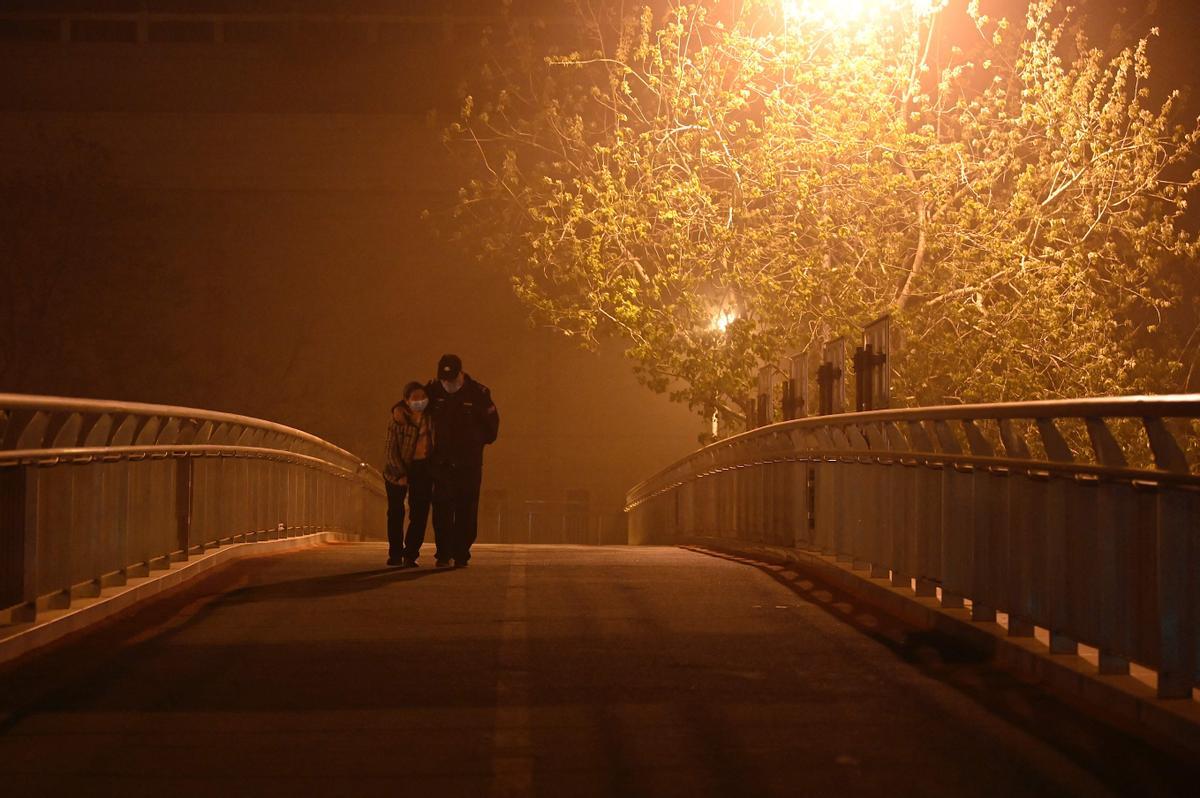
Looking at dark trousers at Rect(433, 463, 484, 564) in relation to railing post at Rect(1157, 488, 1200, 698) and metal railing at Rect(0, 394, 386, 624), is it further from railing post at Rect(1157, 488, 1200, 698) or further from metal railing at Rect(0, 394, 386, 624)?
railing post at Rect(1157, 488, 1200, 698)

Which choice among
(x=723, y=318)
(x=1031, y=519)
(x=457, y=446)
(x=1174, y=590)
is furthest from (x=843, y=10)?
(x=1174, y=590)

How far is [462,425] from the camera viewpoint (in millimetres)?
14602

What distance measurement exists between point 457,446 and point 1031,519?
691cm

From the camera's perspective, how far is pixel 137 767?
607 cm

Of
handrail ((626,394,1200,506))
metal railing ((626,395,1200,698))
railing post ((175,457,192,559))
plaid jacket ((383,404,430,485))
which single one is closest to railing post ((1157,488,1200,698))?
metal railing ((626,395,1200,698))

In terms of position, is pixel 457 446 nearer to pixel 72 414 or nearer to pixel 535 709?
pixel 72 414

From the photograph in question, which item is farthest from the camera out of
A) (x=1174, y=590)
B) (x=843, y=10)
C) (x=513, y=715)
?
(x=843, y=10)

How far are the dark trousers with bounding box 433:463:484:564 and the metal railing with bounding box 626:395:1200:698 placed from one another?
2.72m

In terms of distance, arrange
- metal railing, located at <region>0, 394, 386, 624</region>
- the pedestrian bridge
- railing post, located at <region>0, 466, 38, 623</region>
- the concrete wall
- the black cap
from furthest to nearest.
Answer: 1. the concrete wall
2. the black cap
3. metal railing, located at <region>0, 394, 386, 624</region>
4. railing post, located at <region>0, 466, 38, 623</region>
5. the pedestrian bridge

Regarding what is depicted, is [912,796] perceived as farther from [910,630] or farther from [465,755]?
[910,630]

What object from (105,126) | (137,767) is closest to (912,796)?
(137,767)

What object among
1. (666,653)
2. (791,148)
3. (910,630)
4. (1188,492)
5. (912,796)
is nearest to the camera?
(912,796)

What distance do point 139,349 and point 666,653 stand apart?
4042 cm

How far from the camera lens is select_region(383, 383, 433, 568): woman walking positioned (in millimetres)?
14977
